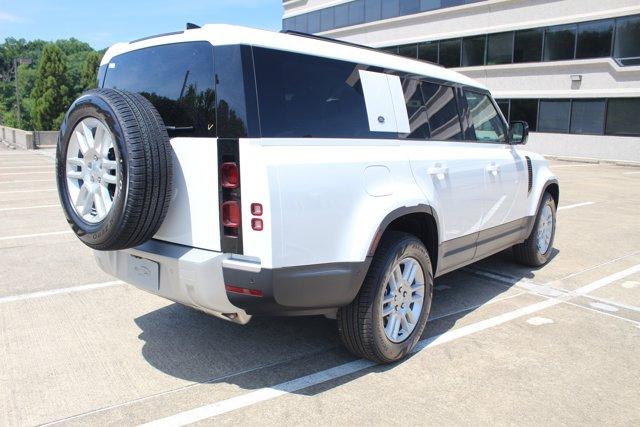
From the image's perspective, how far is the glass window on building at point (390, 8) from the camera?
105 feet

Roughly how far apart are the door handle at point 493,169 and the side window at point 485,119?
25 cm

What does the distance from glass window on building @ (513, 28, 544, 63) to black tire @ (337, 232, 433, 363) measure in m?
25.0

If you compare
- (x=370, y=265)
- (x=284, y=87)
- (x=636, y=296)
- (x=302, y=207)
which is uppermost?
(x=284, y=87)

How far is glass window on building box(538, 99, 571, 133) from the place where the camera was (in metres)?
24.5

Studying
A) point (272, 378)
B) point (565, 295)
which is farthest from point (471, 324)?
point (272, 378)

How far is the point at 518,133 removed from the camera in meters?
5.33

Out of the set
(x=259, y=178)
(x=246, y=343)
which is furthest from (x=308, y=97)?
(x=246, y=343)

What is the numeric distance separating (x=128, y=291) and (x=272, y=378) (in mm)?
2163

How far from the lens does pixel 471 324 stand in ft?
14.2

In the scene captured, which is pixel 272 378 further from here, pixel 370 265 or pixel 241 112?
pixel 241 112

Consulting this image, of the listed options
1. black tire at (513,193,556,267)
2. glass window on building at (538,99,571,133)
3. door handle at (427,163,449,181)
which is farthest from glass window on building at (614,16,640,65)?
door handle at (427,163,449,181)

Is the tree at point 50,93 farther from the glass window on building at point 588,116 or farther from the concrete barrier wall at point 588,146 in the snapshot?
the glass window on building at point 588,116

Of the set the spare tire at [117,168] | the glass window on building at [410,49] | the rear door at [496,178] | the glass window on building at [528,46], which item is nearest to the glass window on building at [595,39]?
the glass window on building at [528,46]

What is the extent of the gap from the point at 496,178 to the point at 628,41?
71.3ft
